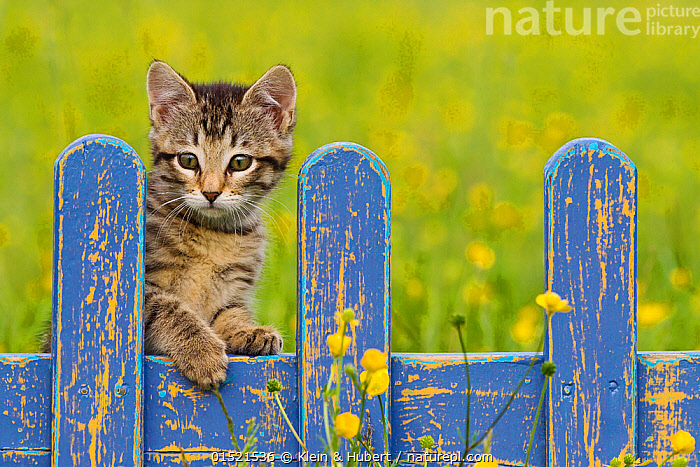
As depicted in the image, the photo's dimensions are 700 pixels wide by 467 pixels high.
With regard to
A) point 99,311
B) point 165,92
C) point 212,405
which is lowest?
point 212,405

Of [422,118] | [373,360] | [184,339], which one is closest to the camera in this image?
[373,360]

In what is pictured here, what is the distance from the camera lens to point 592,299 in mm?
1972

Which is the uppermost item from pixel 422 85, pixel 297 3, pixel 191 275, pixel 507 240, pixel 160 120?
pixel 297 3

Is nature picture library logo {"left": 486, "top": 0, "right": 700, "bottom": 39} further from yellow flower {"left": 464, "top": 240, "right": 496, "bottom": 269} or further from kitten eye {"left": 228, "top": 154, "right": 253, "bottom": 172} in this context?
kitten eye {"left": 228, "top": 154, "right": 253, "bottom": 172}

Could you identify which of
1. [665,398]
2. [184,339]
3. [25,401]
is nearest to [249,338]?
[184,339]

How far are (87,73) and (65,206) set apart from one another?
2.78 meters

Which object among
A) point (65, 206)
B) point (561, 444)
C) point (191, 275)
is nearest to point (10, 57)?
point (191, 275)

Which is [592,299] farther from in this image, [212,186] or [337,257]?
[212,186]

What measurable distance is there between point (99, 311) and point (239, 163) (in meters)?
0.83

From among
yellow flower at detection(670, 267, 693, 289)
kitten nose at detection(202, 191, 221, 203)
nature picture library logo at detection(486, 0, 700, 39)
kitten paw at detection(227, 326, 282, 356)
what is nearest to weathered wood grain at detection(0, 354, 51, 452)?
kitten paw at detection(227, 326, 282, 356)

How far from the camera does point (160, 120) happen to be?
8.80ft

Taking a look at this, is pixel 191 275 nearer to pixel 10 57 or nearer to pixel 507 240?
pixel 507 240

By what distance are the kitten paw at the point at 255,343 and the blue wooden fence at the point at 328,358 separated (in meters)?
0.23

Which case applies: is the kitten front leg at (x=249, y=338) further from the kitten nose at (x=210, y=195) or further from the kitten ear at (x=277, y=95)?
the kitten ear at (x=277, y=95)
